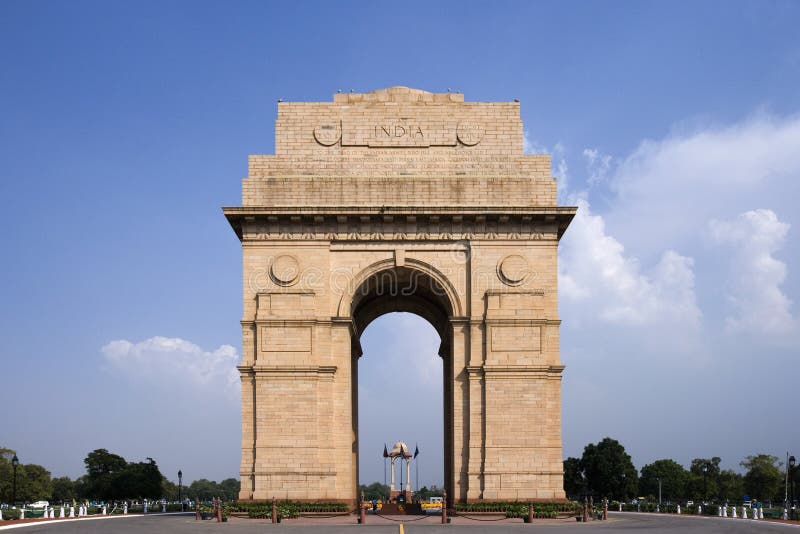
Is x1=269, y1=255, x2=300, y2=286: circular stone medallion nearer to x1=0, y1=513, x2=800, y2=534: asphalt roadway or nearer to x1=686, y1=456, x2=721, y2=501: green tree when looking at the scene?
x1=0, y1=513, x2=800, y2=534: asphalt roadway

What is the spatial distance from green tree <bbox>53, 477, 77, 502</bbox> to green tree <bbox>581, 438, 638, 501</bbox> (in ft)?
228

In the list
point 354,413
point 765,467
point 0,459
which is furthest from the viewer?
point 765,467

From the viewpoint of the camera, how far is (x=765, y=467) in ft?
353

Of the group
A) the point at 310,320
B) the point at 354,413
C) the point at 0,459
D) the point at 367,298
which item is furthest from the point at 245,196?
the point at 0,459

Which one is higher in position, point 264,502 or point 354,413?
point 354,413

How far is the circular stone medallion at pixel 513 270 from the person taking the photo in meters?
37.2

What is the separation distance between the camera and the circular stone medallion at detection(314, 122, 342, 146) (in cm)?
3872

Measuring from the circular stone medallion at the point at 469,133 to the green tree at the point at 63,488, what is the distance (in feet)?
316

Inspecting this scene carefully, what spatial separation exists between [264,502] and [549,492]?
11.7 metres

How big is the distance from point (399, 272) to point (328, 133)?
23.4 feet

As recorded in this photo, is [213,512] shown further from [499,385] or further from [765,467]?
[765,467]

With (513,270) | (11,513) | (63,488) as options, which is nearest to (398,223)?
(513,270)

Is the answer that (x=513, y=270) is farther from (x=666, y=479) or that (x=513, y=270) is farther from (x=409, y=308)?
(x=666, y=479)

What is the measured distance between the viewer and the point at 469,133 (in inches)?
1529
